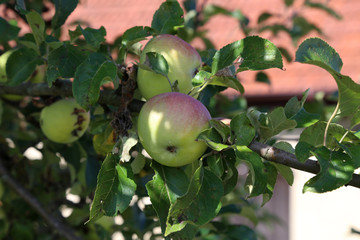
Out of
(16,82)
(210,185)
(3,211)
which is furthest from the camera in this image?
(3,211)

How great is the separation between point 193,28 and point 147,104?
1.26 meters

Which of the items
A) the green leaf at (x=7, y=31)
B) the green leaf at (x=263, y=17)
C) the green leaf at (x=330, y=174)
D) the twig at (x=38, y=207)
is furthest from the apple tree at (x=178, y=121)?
the green leaf at (x=263, y=17)

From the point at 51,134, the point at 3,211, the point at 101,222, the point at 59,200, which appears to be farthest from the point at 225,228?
the point at 3,211

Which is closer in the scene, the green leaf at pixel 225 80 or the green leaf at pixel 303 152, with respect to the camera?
the green leaf at pixel 303 152

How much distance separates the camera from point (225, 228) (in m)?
1.33

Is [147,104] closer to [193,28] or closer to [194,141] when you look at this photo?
[194,141]

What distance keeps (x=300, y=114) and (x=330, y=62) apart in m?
0.11

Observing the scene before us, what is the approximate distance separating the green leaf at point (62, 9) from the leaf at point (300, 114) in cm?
52

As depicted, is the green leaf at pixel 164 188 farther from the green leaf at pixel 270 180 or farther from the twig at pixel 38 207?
the twig at pixel 38 207

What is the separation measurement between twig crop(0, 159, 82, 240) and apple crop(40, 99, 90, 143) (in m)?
0.37

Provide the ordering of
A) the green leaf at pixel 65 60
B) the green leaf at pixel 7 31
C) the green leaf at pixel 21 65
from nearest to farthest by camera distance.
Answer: the green leaf at pixel 65 60
the green leaf at pixel 21 65
the green leaf at pixel 7 31

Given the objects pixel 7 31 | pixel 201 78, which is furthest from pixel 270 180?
pixel 7 31

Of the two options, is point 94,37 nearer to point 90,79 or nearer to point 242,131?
point 90,79

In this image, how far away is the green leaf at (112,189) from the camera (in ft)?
2.48
